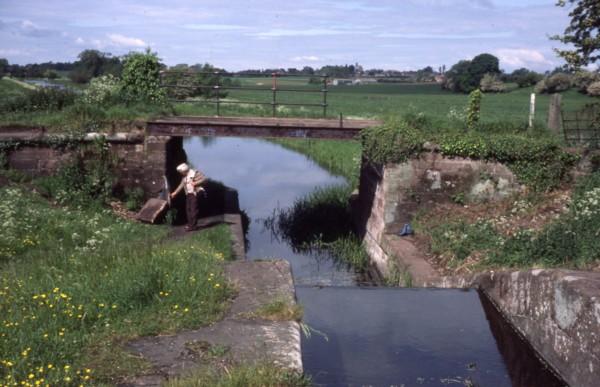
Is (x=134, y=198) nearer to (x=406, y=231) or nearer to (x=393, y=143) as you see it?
(x=393, y=143)

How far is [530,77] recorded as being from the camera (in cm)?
7212

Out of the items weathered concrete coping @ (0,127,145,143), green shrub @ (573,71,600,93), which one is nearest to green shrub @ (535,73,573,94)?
green shrub @ (573,71,600,93)

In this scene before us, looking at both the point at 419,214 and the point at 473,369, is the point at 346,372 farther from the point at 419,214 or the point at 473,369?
the point at 419,214

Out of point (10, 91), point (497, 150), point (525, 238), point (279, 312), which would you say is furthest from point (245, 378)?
point (10, 91)

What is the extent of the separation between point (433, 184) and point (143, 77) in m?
8.42

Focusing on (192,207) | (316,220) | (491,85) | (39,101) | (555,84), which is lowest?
(316,220)

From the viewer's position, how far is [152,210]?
14.5 metres

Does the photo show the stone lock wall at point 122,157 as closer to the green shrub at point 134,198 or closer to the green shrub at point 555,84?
the green shrub at point 134,198

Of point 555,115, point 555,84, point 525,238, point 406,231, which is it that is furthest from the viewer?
point 555,84

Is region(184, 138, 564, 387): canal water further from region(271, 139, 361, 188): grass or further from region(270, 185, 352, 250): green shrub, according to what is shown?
region(271, 139, 361, 188): grass

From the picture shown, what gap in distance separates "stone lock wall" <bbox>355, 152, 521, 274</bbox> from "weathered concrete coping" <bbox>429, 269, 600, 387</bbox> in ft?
19.2

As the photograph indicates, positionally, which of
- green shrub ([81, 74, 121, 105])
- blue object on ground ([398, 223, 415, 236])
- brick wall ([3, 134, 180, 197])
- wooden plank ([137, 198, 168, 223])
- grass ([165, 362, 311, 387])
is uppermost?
green shrub ([81, 74, 121, 105])

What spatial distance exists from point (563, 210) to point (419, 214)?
309cm

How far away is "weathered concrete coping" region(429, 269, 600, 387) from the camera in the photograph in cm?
672
